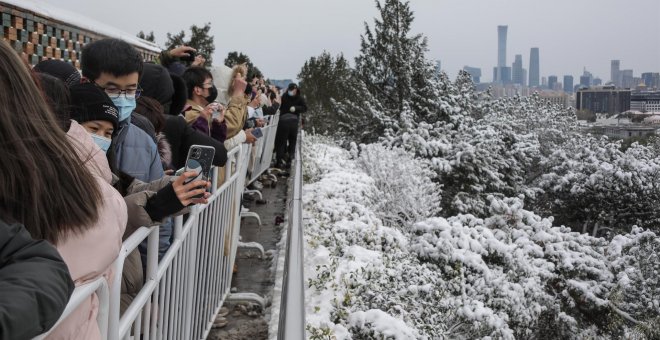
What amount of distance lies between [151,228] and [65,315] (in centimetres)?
85

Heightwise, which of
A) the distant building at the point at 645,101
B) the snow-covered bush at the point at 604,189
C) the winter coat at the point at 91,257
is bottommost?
the snow-covered bush at the point at 604,189

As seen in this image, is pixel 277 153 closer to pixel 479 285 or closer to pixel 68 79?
pixel 479 285

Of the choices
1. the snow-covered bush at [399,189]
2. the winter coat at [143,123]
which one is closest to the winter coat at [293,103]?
the snow-covered bush at [399,189]

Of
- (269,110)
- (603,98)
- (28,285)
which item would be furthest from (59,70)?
(603,98)

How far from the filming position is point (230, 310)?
4.44m

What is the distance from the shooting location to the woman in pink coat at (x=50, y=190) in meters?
1.33

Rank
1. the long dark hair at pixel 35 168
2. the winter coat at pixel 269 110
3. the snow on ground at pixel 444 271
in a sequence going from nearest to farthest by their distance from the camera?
the long dark hair at pixel 35 168 < the snow on ground at pixel 444 271 < the winter coat at pixel 269 110

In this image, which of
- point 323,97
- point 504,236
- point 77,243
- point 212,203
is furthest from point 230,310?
point 323,97

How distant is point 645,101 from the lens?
59000 mm

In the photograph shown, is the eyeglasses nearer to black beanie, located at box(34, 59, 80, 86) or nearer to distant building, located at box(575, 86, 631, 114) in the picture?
black beanie, located at box(34, 59, 80, 86)

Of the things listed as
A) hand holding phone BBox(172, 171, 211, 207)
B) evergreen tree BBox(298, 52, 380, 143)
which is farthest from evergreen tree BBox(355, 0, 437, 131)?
hand holding phone BBox(172, 171, 211, 207)

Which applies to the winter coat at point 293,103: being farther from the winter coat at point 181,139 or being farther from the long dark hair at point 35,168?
the long dark hair at point 35,168

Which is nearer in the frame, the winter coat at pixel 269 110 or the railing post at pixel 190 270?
the railing post at pixel 190 270

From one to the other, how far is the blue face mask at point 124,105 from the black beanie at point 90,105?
0.27m
